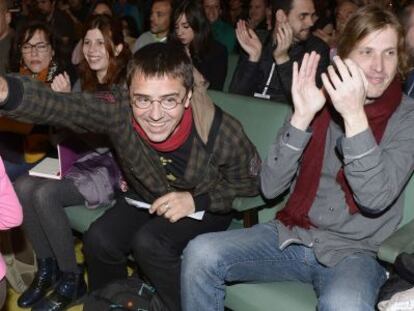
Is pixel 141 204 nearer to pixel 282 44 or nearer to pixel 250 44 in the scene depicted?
pixel 282 44

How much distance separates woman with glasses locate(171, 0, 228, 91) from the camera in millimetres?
3621

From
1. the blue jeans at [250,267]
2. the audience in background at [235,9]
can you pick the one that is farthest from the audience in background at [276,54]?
the audience in background at [235,9]

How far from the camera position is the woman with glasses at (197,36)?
11.9ft

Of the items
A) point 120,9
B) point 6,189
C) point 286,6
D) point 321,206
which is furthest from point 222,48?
point 120,9

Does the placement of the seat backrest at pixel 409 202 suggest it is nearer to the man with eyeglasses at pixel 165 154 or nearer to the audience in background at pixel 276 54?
the man with eyeglasses at pixel 165 154

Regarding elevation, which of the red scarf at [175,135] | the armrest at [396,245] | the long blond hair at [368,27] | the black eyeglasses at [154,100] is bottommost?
the armrest at [396,245]

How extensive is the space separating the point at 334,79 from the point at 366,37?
0.27 metres

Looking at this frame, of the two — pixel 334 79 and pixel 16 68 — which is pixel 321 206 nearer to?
pixel 334 79

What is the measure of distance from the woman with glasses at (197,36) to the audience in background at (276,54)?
1.04 ft

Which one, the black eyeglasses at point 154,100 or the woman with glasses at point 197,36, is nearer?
the black eyeglasses at point 154,100

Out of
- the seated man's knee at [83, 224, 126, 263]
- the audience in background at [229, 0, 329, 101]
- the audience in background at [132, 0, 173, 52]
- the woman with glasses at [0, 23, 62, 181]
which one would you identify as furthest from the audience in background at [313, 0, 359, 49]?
the seated man's knee at [83, 224, 126, 263]

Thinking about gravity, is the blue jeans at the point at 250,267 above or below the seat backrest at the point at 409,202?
below

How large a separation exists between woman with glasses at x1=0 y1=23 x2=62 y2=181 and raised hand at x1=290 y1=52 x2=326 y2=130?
1395mm

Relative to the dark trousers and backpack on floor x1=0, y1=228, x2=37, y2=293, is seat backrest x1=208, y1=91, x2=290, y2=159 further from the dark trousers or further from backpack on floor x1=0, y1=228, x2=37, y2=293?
backpack on floor x1=0, y1=228, x2=37, y2=293
